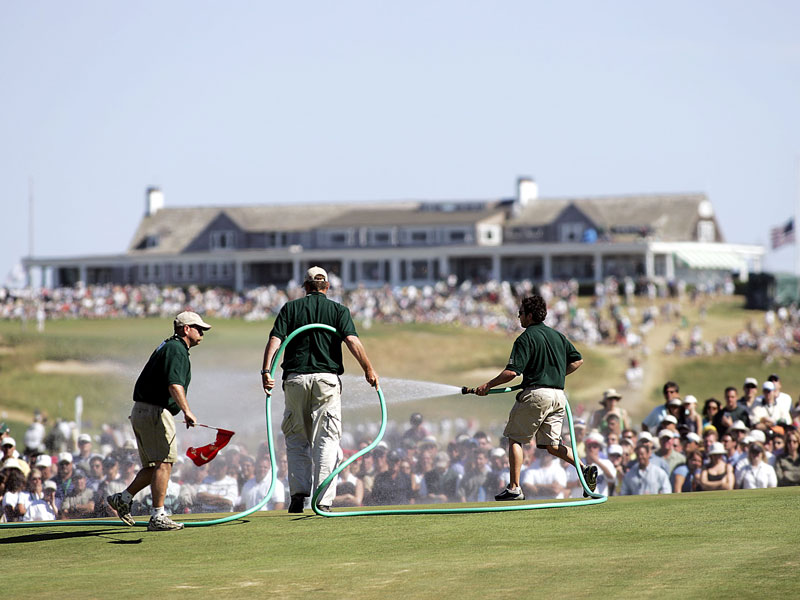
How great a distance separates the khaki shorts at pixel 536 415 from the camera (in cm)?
1138

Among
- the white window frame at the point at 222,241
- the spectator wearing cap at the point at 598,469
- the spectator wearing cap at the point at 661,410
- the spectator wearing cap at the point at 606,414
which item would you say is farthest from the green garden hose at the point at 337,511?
the white window frame at the point at 222,241

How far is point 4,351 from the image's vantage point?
59781 millimetres

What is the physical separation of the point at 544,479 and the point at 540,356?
3149 mm

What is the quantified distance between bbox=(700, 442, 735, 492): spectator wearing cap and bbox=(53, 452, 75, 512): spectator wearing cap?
654cm

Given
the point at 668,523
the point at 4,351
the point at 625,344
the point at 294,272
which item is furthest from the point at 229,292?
the point at 668,523

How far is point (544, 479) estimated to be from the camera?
14133mm

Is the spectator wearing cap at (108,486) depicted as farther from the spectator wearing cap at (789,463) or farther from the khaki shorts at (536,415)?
the spectator wearing cap at (789,463)

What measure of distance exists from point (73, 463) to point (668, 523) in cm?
723

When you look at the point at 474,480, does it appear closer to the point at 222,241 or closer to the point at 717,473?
the point at 717,473

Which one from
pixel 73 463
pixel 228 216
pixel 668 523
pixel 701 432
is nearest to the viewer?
pixel 668 523

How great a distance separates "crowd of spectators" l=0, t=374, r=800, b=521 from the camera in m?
13.6

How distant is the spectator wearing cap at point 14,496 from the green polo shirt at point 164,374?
13.0 ft

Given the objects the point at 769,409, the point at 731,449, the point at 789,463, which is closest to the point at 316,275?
the point at 731,449

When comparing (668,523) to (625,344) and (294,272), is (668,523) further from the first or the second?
(294,272)
